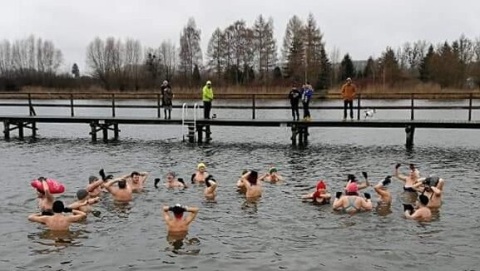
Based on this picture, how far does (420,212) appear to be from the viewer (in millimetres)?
13539

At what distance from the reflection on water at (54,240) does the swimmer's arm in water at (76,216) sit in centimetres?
34

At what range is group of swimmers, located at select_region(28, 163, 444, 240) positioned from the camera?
1277 centimetres

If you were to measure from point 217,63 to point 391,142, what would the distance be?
230ft

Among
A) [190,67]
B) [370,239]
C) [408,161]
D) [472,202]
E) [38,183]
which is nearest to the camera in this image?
[370,239]

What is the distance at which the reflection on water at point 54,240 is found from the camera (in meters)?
11.7

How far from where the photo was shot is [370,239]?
12047 millimetres

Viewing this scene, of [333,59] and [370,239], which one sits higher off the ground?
[333,59]

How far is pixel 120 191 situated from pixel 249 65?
82.5 metres

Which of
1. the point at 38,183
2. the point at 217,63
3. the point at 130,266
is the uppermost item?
the point at 217,63

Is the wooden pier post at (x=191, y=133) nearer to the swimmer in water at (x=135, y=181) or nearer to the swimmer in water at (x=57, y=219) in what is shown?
the swimmer in water at (x=135, y=181)

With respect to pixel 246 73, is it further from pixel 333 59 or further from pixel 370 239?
pixel 370 239

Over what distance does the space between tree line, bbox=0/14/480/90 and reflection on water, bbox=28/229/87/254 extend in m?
65.8

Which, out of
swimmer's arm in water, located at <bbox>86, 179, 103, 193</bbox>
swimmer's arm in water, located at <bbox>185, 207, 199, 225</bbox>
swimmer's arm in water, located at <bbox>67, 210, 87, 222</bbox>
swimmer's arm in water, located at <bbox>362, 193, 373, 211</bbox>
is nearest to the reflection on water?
swimmer's arm in water, located at <bbox>67, 210, 87, 222</bbox>

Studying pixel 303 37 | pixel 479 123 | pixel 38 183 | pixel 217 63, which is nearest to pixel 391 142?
pixel 479 123
